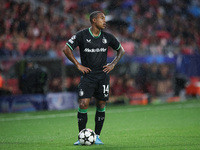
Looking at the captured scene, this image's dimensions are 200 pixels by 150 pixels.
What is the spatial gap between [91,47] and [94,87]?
0.73 metres

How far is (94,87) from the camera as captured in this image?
7734mm

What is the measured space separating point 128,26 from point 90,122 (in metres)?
16.0

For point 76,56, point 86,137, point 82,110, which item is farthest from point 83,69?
point 76,56

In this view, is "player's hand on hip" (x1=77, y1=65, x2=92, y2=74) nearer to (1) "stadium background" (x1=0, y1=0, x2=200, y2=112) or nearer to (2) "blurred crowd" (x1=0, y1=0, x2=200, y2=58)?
(1) "stadium background" (x1=0, y1=0, x2=200, y2=112)

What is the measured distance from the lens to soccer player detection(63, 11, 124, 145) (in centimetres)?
761

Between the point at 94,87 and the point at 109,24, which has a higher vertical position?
the point at 109,24

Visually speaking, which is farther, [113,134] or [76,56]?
[76,56]

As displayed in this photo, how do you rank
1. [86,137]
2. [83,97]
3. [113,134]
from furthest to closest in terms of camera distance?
[113,134] < [83,97] < [86,137]

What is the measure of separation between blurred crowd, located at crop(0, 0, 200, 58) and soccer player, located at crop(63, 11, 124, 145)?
9.61m

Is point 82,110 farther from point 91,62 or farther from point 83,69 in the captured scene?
point 91,62

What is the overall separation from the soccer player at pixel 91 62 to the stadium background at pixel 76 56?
30.1 feet

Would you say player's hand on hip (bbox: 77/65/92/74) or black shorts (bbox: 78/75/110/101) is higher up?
player's hand on hip (bbox: 77/65/92/74)

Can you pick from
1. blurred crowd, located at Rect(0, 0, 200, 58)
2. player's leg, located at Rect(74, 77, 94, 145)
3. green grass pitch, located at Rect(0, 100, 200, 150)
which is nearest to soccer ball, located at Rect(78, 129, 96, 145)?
green grass pitch, located at Rect(0, 100, 200, 150)

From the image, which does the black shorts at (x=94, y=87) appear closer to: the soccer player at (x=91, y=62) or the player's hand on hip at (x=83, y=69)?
the soccer player at (x=91, y=62)
